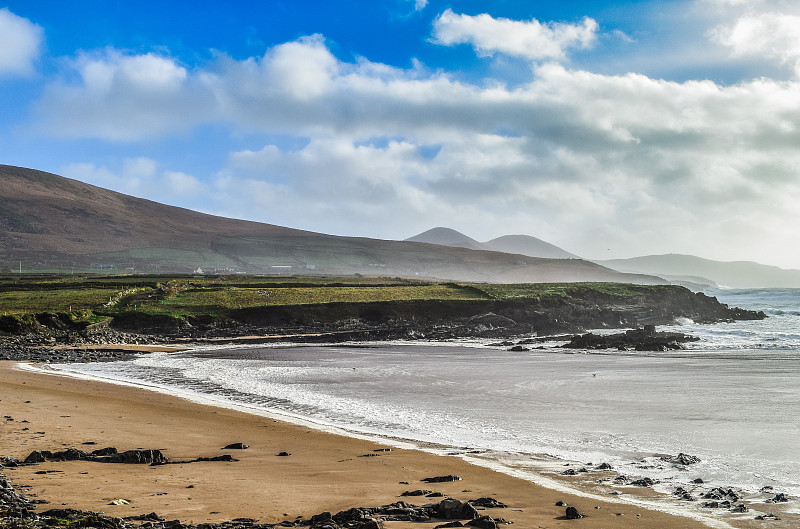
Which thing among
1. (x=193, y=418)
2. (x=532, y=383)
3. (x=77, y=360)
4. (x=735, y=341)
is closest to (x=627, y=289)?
(x=735, y=341)

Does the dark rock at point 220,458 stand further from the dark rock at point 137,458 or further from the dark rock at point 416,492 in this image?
the dark rock at point 416,492

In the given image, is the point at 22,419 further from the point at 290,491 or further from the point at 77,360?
the point at 77,360

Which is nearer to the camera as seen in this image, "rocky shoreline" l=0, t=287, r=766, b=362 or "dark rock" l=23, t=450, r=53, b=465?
"dark rock" l=23, t=450, r=53, b=465

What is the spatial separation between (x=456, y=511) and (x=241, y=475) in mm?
5269

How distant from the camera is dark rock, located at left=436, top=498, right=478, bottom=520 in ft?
32.4

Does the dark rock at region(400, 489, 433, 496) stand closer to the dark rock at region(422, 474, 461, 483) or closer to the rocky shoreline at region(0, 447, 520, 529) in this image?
the rocky shoreline at region(0, 447, 520, 529)

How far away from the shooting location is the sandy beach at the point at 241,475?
10289 millimetres

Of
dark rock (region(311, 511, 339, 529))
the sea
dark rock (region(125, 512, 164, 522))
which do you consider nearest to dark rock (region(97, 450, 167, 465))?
dark rock (region(125, 512, 164, 522))

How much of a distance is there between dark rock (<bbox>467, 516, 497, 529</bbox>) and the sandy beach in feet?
2.24

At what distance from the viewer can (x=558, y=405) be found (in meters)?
22.3

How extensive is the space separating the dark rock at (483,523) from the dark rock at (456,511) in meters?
0.22

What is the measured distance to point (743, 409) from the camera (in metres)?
20.7

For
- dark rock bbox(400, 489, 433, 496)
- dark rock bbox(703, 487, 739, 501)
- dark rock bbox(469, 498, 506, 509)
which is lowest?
dark rock bbox(400, 489, 433, 496)

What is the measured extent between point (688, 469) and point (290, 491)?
29.2 ft
